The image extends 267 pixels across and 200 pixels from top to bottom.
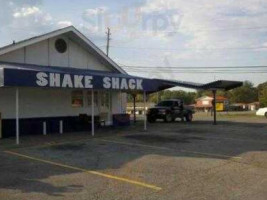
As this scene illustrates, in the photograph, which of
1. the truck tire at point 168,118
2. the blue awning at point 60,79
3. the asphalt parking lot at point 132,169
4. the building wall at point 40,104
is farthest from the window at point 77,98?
the truck tire at point 168,118

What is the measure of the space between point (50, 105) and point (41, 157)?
30.5 feet

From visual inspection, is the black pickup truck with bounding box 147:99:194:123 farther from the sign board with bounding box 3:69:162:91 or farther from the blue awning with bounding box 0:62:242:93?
the sign board with bounding box 3:69:162:91

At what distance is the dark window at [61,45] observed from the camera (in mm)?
23891

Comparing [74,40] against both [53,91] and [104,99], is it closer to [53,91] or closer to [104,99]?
[53,91]

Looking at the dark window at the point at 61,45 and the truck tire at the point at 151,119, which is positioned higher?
the dark window at the point at 61,45

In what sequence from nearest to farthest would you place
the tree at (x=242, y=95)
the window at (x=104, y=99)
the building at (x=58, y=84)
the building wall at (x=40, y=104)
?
the building at (x=58, y=84) < the building wall at (x=40, y=104) < the window at (x=104, y=99) < the tree at (x=242, y=95)

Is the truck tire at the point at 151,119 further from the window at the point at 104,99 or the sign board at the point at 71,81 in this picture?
the sign board at the point at 71,81

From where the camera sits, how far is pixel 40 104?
2266 cm

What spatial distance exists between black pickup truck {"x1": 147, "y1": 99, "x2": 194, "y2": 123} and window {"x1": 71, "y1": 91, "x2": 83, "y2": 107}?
10420 millimetres

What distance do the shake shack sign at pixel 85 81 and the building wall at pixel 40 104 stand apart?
3.08 m

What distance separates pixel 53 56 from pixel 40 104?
273cm

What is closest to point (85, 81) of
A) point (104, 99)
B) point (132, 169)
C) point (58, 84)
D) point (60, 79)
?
point (60, 79)

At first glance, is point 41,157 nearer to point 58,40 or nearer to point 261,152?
point 261,152

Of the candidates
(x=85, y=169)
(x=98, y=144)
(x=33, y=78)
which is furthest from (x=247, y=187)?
(x=33, y=78)
